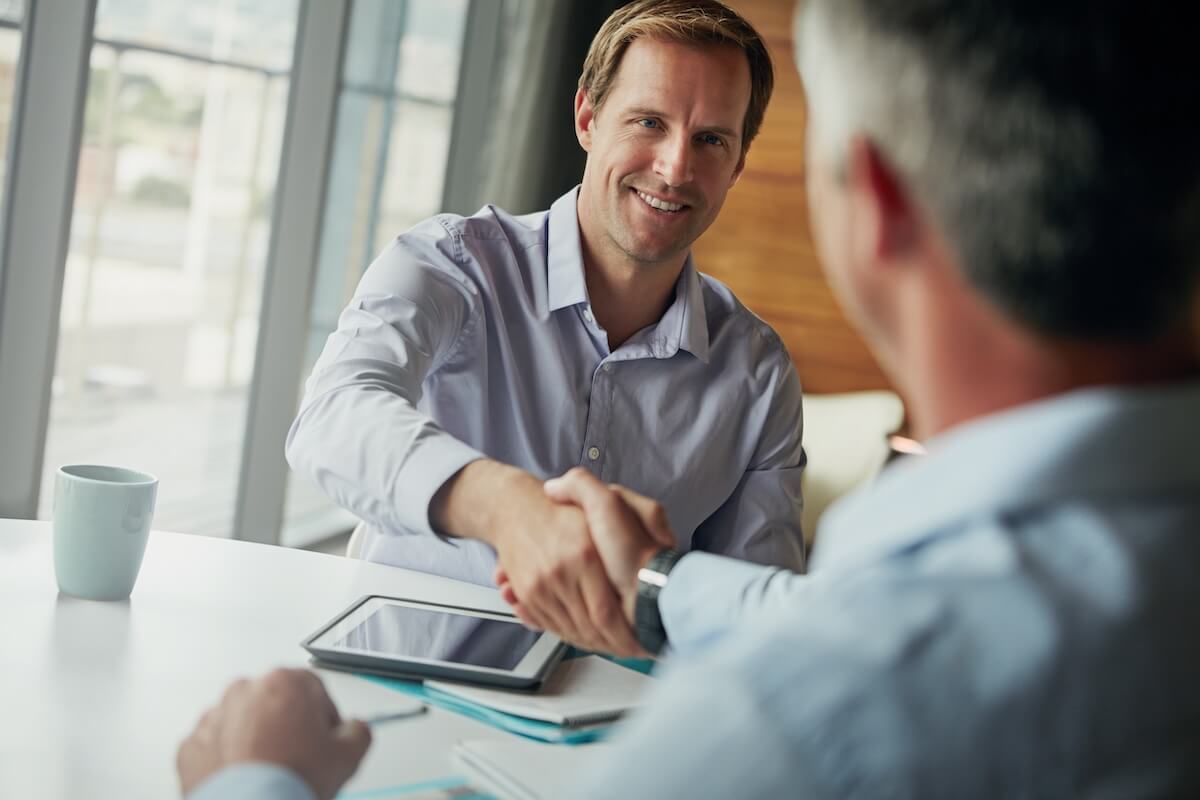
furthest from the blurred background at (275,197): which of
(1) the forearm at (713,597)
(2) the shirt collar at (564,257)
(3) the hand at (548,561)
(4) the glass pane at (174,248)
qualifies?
(1) the forearm at (713,597)

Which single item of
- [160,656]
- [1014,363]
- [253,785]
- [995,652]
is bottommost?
[160,656]

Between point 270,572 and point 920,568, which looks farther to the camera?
point 270,572

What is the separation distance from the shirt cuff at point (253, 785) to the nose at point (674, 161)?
138 cm

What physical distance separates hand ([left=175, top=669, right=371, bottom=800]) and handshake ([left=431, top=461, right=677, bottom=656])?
1.13 feet

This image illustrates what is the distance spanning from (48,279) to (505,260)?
1.20 meters

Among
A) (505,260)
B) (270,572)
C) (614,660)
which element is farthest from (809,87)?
(505,260)

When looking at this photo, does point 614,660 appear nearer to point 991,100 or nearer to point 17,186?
point 991,100

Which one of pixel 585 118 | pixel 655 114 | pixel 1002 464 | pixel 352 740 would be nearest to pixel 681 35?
pixel 655 114

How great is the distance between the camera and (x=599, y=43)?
6.82 ft

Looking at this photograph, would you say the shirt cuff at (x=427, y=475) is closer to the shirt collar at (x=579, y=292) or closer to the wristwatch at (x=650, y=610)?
the wristwatch at (x=650, y=610)

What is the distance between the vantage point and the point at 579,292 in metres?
1.86

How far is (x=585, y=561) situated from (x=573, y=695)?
0.13 m

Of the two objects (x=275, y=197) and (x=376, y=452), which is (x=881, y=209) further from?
(x=275, y=197)

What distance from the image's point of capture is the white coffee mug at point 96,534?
1.22 meters
